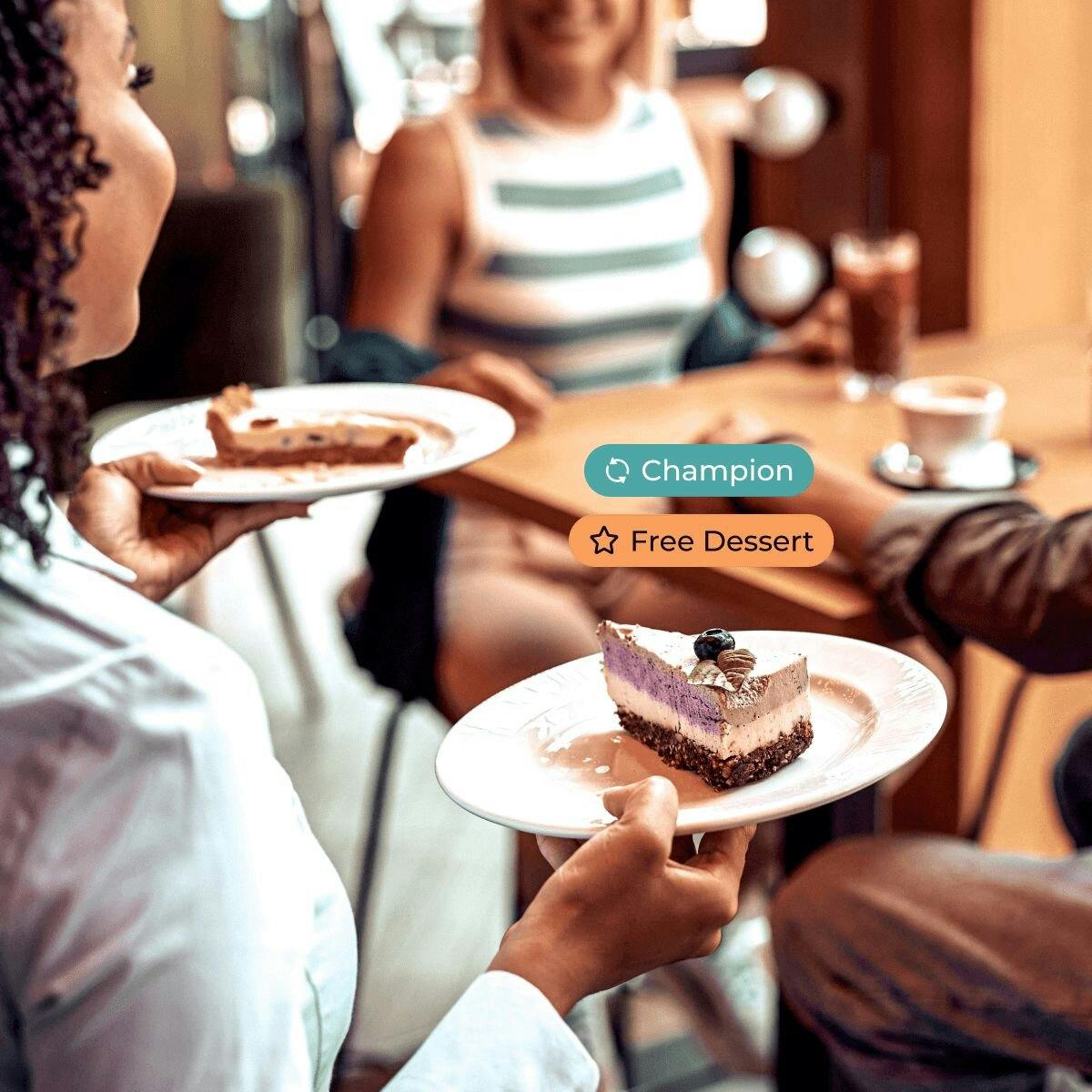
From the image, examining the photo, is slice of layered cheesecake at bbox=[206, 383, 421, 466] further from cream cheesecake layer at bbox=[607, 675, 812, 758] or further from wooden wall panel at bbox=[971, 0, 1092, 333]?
wooden wall panel at bbox=[971, 0, 1092, 333]

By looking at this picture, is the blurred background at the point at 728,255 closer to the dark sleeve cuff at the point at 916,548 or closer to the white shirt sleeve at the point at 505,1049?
the white shirt sleeve at the point at 505,1049

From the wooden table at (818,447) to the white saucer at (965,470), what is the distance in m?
0.01

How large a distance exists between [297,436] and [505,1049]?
29 centimetres

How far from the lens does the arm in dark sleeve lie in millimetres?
744

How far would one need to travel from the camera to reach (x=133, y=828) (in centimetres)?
46

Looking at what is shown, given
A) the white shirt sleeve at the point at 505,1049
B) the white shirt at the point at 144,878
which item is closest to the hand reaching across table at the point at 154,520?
the white shirt at the point at 144,878

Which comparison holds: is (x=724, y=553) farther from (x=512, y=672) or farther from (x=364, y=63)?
(x=364, y=63)

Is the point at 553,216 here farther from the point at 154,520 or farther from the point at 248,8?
the point at 248,8

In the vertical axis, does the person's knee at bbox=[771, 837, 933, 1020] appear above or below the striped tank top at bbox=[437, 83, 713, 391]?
below

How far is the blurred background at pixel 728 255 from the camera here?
2.49 ft

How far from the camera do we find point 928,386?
99cm

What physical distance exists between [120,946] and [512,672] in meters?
0.21

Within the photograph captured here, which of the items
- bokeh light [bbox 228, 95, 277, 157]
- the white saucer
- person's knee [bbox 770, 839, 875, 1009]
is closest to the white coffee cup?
the white saucer

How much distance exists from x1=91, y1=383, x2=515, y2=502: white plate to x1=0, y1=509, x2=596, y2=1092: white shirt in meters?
0.12
